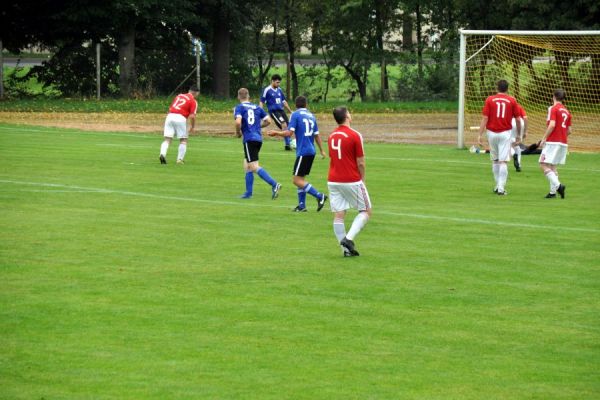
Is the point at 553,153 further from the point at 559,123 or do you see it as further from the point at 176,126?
the point at 176,126

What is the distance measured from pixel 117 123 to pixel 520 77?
13.8 m

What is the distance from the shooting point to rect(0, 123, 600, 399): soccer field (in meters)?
9.02

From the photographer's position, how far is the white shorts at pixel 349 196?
14.4m

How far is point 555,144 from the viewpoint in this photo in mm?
20891

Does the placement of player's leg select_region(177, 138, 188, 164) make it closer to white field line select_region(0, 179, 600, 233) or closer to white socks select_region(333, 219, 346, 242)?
white field line select_region(0, 179, 600, 233)

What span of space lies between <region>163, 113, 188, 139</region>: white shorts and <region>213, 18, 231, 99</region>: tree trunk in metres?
26.0

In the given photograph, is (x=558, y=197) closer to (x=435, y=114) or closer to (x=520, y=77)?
(x=520, y=77)

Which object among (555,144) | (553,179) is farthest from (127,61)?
(553,179)

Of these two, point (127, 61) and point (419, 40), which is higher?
point (419, 40)

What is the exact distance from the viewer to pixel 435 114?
44656 mm

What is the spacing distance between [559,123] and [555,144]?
46 centimetres

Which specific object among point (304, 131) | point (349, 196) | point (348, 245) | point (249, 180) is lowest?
point (348, 245)

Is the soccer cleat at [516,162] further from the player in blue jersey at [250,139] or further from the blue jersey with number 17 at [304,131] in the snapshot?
the blue jersey with number 17 at [304,131]

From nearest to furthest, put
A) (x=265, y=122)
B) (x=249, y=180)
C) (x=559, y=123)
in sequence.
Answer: (x=249, y=180)
(x=559, y=123)
(x=265, y=122)
